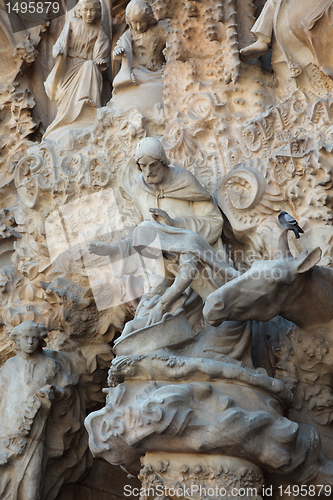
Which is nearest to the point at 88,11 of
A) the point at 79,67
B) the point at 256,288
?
the point at 79,67

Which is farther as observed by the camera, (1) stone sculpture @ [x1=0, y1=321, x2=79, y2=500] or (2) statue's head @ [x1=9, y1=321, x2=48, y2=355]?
(2) statue's head @ [x1=9, y1=321, x2=48, y2=355]

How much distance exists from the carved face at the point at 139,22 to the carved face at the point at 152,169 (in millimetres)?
2306

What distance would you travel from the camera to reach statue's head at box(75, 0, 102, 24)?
27.6 ft

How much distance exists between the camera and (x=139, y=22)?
7.84m

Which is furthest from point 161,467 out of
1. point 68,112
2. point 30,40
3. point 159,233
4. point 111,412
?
point 30,40

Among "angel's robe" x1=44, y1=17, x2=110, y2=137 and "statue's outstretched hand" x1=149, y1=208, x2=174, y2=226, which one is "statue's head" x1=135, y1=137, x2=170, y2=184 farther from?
"angel's robe" x1=44, y1=17, x2=110, y2=137

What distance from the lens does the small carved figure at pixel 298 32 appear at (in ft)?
20.0

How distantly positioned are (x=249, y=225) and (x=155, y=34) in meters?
2.65

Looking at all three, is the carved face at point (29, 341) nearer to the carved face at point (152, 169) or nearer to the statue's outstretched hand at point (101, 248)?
the statue's outstretched hand at point (101, 248)

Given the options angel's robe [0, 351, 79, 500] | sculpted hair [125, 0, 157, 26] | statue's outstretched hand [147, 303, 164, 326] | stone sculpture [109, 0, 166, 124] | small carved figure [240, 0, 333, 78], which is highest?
small carved figure [240, 0, 333, 78]

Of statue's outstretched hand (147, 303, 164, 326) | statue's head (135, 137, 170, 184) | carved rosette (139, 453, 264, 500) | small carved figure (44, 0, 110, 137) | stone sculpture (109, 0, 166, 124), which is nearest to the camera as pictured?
carved rosette (139, 453, 264, 500)

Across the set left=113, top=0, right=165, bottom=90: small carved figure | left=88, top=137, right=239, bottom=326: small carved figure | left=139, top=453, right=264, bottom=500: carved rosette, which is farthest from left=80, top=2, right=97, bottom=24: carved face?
left=139, top=453, right=264, bottom=500: carved rosette

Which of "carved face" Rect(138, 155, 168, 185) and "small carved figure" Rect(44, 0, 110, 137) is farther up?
"carved face" Rect(138, 155, 168, 185)

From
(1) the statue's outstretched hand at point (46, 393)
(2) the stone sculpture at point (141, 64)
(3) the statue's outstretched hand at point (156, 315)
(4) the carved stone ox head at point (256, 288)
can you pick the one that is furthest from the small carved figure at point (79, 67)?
(4) the carved stone ox head at point (256, 288)
